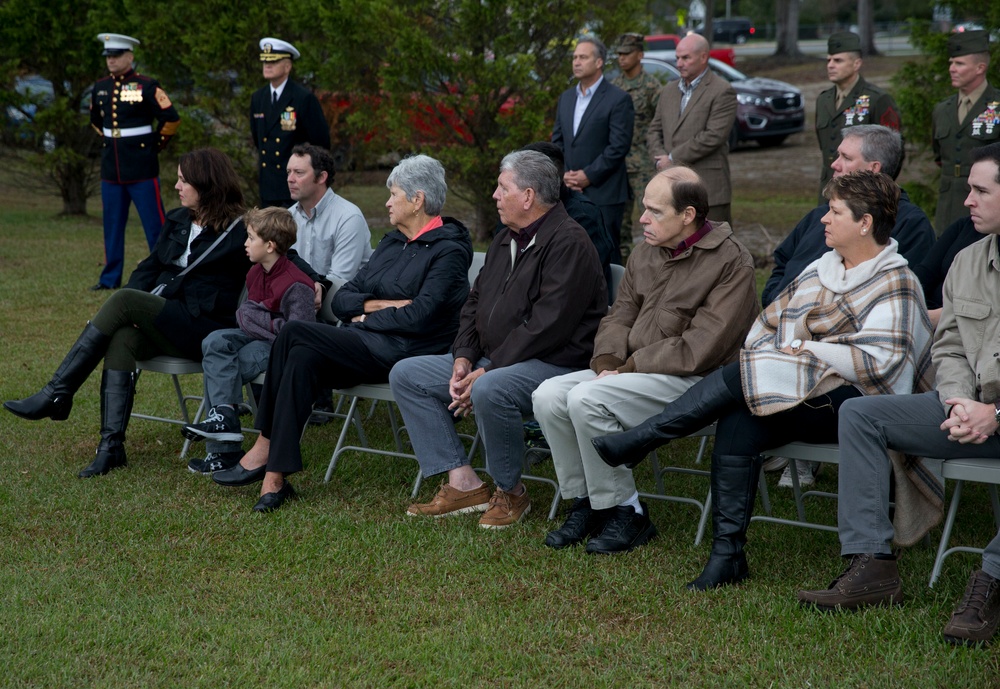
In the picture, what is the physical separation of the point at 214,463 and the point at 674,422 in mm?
2375

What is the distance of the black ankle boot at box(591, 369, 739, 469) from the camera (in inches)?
166

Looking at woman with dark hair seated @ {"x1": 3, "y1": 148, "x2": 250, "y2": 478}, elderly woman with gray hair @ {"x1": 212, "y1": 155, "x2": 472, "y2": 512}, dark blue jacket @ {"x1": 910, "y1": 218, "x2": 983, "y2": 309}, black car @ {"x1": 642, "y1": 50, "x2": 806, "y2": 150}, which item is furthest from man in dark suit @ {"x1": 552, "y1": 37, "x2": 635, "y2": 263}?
black car @ {"x1": 642, "y1": 50, "x2": 806, "y2": 150}

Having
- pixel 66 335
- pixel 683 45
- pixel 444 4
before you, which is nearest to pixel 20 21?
pixel 444 4

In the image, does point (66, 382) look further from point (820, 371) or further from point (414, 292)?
point (820, 371)

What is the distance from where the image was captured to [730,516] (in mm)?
4168

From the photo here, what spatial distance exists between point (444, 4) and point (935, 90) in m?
4.87

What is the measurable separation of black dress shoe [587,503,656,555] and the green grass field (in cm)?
7

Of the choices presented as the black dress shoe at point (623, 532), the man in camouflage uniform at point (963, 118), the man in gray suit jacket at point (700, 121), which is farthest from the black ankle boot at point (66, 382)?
the man in camouflage uniform at point (963, 118)

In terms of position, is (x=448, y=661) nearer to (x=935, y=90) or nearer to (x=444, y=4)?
(x=935, y=90)

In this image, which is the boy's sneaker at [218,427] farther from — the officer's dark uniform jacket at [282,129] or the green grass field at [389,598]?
the officer's dark uniform jacket at [282,129]

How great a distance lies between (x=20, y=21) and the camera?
14078 millimetres

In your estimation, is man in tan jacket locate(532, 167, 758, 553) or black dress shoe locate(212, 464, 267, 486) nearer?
man in tan jacket locate(532, 167, 758, 553)

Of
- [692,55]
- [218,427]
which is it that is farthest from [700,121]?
[218,427]

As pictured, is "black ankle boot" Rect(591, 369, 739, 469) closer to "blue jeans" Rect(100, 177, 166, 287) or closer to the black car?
"blue jeans" Rect(100, 177, 166, 287)
